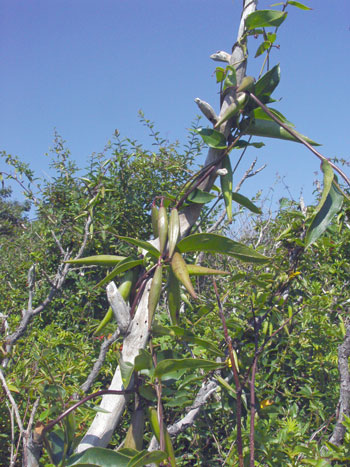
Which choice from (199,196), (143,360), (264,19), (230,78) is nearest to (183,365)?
(143,360)

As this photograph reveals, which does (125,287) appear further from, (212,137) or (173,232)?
(212,137)

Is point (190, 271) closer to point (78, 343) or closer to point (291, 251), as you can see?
point (291, 251)

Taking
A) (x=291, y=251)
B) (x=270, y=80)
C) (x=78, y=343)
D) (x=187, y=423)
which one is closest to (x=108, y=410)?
(x=187, y=423)

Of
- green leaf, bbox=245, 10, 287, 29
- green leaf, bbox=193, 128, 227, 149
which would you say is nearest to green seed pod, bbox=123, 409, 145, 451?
green leaf, bbox=193, 128, 227, 149

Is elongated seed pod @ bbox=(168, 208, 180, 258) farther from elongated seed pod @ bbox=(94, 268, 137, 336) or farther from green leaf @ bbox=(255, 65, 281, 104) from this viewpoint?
green leaf @ bbox=(255, 65, 281, 104)

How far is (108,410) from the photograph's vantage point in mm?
667

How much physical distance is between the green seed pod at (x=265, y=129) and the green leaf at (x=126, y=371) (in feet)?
1.58

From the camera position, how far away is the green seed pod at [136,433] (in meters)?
0.68

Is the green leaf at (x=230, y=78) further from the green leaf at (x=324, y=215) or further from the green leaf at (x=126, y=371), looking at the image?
the green leaf at (x=126, y=371)

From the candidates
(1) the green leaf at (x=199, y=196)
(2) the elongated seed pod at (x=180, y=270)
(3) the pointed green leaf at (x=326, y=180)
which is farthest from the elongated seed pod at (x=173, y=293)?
(3) the pointed green leaf at (x=326, y=180)

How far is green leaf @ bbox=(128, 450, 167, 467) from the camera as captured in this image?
0.59 m

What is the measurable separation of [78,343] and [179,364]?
1.14 m

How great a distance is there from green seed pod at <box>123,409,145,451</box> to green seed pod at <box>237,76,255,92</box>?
0.62m

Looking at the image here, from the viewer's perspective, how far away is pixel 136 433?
69 centimetres
